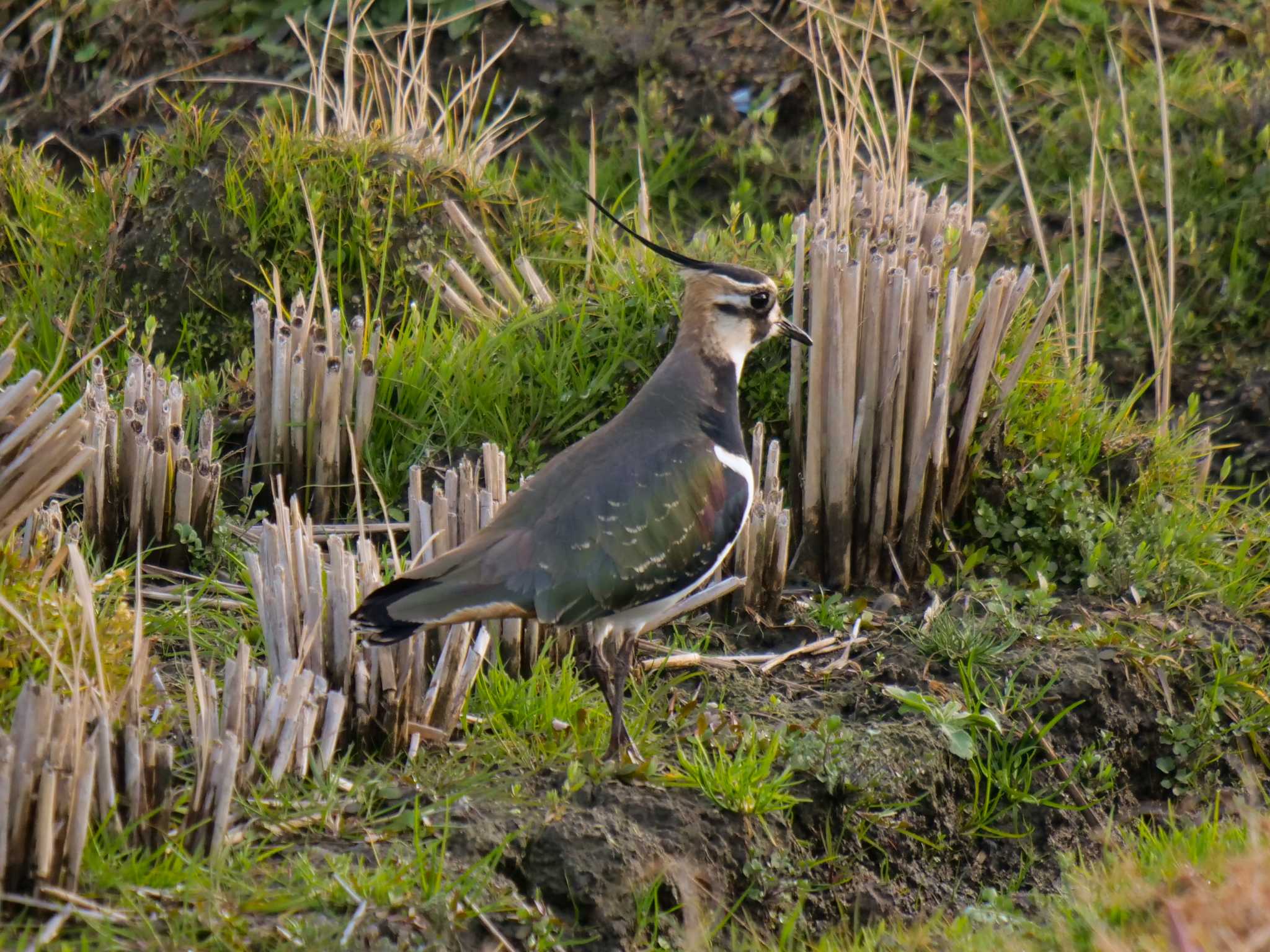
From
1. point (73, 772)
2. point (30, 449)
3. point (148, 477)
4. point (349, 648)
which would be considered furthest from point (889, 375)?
point (73, 772)

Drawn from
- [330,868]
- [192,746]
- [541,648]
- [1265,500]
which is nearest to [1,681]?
[192,746]

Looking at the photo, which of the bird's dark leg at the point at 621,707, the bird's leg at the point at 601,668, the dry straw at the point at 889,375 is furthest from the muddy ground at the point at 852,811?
the dry straw at the point at 889,375

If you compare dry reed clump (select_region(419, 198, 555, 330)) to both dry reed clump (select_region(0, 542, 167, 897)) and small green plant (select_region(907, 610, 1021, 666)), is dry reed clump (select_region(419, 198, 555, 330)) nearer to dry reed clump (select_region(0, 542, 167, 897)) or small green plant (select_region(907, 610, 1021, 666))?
small green plant (select_region(907, 610, 1021, 666))

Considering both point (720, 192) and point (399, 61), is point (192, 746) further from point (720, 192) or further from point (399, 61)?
point (720, 192)

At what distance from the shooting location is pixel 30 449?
367cm

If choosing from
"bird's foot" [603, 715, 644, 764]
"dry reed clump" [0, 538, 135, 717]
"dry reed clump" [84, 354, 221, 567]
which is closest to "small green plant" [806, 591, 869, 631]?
"bird's foot" [603, 715, 644, 764]

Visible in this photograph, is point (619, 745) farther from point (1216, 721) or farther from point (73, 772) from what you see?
point (1216, 721)

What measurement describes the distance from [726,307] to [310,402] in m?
1.44

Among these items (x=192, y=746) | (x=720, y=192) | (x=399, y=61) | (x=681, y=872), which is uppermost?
(x=399, y=61)

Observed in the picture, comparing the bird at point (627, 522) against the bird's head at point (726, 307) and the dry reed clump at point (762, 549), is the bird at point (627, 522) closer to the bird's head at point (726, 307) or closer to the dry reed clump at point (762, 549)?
the bird's head at point (726, 307)

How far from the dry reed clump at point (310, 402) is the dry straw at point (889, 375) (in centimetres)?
147

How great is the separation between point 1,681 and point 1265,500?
441cm

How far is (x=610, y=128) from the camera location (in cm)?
768

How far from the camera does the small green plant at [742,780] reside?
396cm
